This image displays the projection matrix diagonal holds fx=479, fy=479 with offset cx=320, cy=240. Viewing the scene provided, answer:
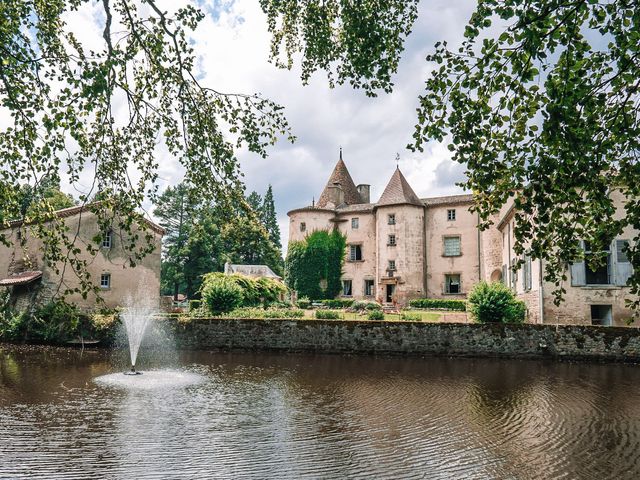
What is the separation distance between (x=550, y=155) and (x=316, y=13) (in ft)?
11.6

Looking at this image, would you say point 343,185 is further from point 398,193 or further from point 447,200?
point 447,200

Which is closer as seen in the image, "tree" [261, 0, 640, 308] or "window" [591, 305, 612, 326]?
"tree" [261, 0, 640, 308]

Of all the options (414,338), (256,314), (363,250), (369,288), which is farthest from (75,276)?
(369,288)

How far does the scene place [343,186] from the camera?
4184cm

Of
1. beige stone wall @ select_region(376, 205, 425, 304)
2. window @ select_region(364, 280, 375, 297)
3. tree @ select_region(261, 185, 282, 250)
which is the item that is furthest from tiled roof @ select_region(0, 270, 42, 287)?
tree @ select_region(261, 185, 282, 250)

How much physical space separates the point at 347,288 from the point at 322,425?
28.1 meters

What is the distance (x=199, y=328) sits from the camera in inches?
857

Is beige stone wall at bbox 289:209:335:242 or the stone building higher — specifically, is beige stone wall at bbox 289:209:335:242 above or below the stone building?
above

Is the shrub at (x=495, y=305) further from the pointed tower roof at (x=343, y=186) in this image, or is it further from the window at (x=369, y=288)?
the pointed tower roof at (x=343, y=186)

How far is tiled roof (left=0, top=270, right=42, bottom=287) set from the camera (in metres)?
23.7

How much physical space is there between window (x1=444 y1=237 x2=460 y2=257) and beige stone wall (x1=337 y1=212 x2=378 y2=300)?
5189 mm

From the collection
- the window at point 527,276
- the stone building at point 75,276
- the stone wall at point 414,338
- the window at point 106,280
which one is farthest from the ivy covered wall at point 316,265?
the window at point 527,276

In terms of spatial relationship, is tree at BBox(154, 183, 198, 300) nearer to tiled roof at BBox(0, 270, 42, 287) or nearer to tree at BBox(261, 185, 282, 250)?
tree at BBox(261, 185, 282, 250)

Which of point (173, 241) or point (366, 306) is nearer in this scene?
point (366, 306)
